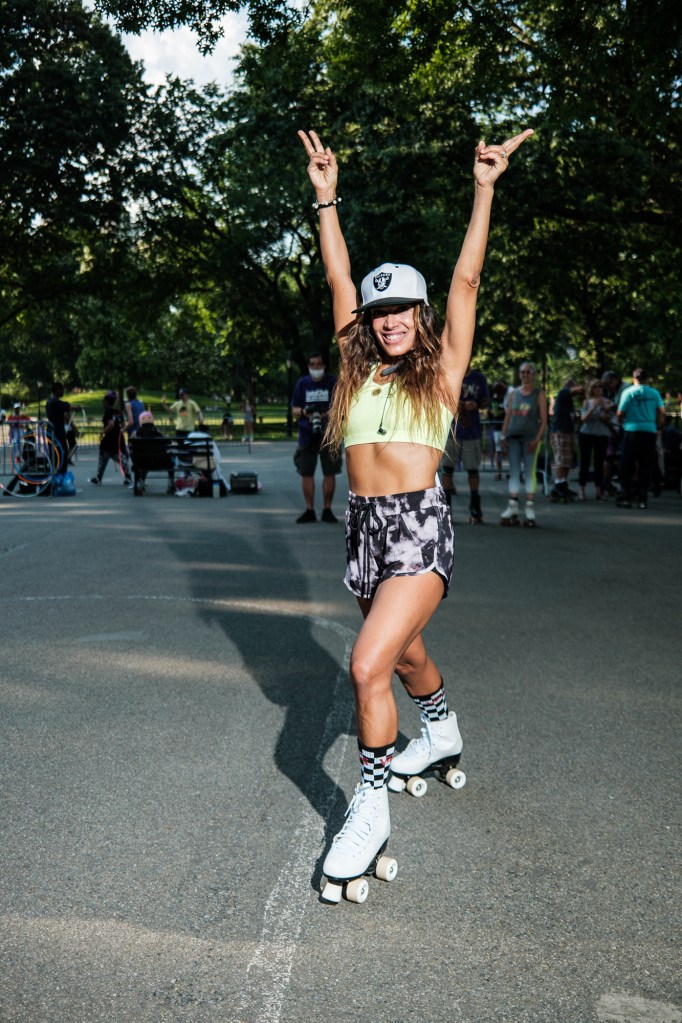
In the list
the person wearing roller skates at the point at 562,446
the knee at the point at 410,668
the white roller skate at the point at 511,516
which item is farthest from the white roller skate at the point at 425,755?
the person wearing roller skates at the point at 562,446

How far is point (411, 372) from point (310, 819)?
5.37ft

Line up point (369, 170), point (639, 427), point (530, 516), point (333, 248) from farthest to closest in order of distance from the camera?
point (369, 170)
point (639, 427)
point (530, 516)
point (333, 248)

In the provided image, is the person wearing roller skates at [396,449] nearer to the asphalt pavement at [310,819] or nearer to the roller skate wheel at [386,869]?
the roller skate wheel at [386,869]

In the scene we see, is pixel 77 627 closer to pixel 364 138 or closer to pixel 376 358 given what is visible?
pixel 376 358

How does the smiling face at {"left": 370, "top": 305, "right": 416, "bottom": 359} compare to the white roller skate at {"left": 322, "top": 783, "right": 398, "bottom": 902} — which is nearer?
the white roller skate at {"left": 322, "top": 783, "right": 398, "bottom": 902}

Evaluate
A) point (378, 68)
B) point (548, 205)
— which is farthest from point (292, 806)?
point (548, 205)

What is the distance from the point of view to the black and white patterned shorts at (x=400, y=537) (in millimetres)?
3855

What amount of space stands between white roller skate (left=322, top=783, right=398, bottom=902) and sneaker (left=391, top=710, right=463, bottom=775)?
30.6 inches

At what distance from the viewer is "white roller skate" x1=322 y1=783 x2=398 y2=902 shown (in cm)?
343

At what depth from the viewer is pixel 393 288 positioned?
3.89 metres

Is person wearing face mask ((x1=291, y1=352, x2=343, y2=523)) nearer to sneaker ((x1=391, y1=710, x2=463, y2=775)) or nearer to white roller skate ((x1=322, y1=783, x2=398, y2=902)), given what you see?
sneaker ((x1=391, y1=710, x2=463, y2=775))

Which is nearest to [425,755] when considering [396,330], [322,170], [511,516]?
[396,330]

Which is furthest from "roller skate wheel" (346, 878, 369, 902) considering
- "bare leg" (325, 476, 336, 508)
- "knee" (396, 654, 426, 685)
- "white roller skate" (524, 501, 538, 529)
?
"white roller skate" (524, 501, 538, 529)

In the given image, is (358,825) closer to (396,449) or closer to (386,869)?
(386,869)
